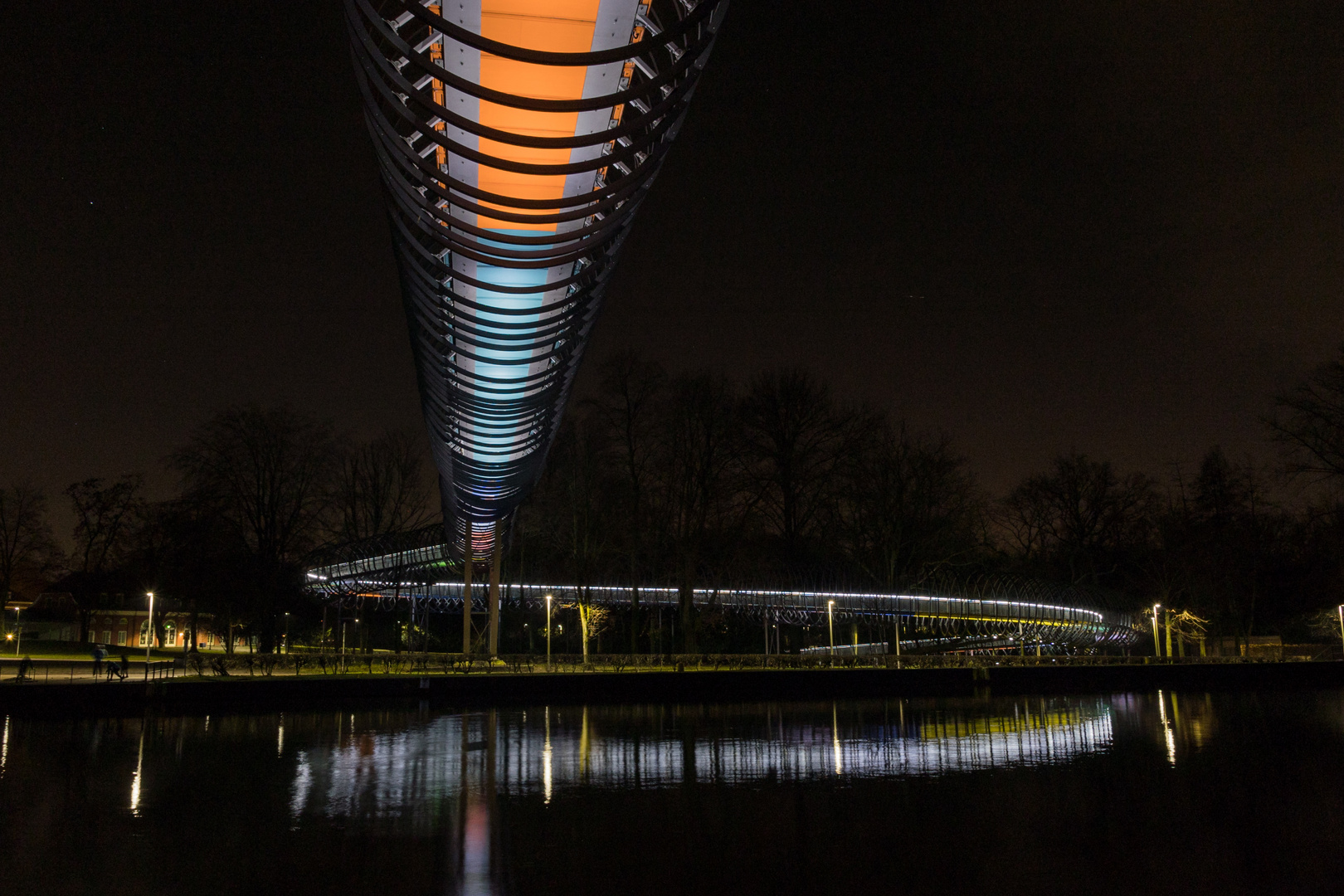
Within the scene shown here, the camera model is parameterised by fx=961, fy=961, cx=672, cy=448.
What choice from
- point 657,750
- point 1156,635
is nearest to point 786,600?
point 1156,635

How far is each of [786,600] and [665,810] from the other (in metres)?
35.2

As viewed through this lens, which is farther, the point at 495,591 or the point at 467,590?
the point at 495,591

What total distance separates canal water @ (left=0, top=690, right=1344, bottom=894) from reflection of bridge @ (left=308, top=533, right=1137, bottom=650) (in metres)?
24.1

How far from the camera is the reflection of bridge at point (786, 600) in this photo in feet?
152

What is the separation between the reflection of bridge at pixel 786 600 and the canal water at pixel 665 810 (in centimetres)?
2408

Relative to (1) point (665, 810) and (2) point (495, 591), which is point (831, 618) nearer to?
(2) point (495, 591)

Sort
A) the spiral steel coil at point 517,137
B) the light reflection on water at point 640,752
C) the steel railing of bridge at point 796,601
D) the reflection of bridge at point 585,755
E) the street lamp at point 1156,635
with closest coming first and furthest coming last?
the spiral steel coil at point 517,137 → the reflection of bridge at point 585,755 → the light reflection on water at point 640,752 → the steel railing of bridge at point 796,601 → the street lamp at point 1156,635

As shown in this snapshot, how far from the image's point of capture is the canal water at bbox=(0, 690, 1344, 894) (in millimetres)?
8633

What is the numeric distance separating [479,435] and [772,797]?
10963 mm

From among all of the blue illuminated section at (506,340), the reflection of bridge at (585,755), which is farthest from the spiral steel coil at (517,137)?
the reflection of bridge at (585,755)

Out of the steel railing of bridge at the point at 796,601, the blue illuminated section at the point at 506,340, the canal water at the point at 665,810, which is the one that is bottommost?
the canal water at the point at 665,810

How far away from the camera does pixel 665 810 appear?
11648mm

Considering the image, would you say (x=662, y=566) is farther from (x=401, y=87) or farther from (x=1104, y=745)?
(x=401, y=87)

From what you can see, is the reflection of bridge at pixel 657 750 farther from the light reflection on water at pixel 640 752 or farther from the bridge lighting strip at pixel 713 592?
the bridge lighting strip at pixel 713 592
